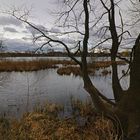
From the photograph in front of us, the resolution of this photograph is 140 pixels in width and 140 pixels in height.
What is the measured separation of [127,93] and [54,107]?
184 inches

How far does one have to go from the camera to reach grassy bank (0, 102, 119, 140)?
6863 millimetres

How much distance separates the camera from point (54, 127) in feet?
27.5

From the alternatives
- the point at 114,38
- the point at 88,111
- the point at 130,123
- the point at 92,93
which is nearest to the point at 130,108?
the point at 130,123

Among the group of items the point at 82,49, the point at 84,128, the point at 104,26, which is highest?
the point at 104,26

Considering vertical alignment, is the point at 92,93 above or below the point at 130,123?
above

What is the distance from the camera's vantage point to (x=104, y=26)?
7836 millimetres

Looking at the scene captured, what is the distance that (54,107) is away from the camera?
11.1m

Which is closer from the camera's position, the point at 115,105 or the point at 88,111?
the point at 115,105

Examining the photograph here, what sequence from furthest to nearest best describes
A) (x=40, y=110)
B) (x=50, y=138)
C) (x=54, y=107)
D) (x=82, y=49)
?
1. (x=54, y=107)
2. (x=40, y=110)
3. (x=82, y=49)
4. (x=50, y=138)

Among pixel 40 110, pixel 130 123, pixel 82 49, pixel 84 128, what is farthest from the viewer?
pixel 40 110

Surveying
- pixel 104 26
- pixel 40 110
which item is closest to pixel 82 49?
pixel 104 26

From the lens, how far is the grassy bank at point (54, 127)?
6.86 meters

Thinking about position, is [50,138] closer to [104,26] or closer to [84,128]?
[84,128]

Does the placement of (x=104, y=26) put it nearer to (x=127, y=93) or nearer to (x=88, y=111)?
(x=127, y=93)
